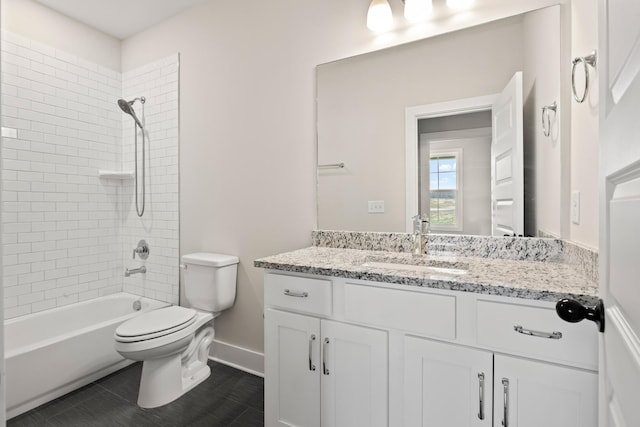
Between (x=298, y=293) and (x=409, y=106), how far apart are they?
1.16m

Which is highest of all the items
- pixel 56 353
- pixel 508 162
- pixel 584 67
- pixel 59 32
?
pixel 59 32

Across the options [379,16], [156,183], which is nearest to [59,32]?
[156,183]

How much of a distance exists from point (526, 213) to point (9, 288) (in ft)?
10.9

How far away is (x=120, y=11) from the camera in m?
2.55

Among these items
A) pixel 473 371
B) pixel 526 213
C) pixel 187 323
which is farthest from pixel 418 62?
pixel 187 323

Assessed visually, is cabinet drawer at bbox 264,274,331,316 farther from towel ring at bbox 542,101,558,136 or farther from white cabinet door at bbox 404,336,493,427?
towel ring at bbox 542,101,558,136

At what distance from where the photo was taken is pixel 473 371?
43.2 inches

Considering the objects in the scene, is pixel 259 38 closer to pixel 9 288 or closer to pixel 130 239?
pixel 130 239

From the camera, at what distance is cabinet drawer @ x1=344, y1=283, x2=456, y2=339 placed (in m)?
1.15

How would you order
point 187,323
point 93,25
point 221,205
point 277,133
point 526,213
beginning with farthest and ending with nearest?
1. point 93,25
2. point 221,205
3. point 277,133
4. point 187,323
5. point 526,213

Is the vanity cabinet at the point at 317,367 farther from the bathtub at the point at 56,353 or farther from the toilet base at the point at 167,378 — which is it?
the bathtub at the point at 56,353

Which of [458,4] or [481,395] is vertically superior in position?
[458,4]

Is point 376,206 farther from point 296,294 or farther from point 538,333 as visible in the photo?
point 538,333

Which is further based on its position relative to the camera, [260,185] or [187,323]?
[260,185]
